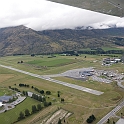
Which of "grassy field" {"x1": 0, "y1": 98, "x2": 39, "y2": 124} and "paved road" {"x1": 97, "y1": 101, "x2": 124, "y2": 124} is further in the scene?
"grassy field" {"x1": 0, "y1": 98, "x2": 39, "y2": 124}

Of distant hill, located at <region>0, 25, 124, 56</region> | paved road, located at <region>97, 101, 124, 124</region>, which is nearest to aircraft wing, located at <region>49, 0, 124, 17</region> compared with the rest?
paved road, located at <region>97, 101, 124, 124</region>

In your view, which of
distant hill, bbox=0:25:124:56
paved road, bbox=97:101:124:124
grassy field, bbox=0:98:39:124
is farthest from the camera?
distant hill, bbox=0:25:124:56

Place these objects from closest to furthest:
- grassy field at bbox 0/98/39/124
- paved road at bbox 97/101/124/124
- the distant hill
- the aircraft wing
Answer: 1. the aircraft wing
2. paved road at bbox 97/101/124/124
3. grassy field at bbox 0/98/39/124
4. the distant hill

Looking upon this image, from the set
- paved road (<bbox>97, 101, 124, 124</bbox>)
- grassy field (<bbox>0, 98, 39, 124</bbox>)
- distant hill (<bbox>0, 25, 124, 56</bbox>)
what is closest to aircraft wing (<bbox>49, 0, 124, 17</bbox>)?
paved road (<bbox>97, 101, 124, 124</bbox>)

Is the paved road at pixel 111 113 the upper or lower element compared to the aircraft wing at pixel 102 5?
lower

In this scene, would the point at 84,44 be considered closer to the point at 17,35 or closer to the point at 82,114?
the point at 17,35

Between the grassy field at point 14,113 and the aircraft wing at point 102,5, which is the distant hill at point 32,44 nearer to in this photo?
the grassy field at point 14,113

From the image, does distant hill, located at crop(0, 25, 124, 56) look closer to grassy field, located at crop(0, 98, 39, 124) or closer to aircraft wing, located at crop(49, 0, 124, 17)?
grassy field, located at crop(0, 98, 39, 124)

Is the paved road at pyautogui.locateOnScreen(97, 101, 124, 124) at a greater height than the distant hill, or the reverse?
the distant hill

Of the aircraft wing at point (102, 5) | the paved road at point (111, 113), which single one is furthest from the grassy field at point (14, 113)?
the aircraft wing at point (102, 5)
